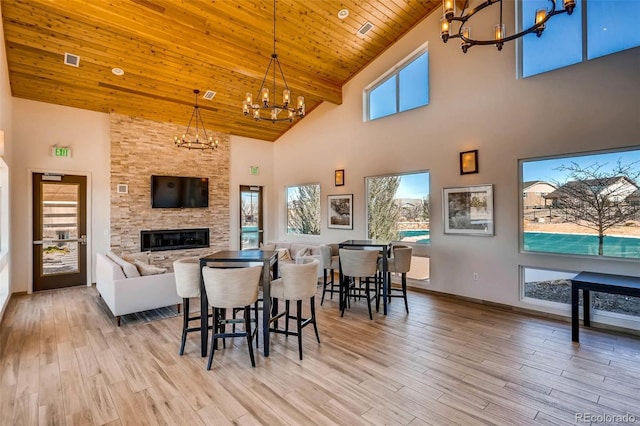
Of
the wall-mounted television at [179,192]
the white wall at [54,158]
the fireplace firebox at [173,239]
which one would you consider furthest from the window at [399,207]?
the white wall at [54,158]

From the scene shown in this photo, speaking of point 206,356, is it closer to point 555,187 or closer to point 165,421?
point 165,421

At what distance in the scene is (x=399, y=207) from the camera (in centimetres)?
625

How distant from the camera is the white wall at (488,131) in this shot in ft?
12.8

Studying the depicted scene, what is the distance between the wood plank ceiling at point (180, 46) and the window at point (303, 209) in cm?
249

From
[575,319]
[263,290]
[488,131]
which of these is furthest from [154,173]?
[575,319]

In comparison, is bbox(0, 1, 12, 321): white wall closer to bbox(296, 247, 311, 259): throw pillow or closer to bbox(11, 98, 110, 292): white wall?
bbox(11, 98, 110, 292): white wall

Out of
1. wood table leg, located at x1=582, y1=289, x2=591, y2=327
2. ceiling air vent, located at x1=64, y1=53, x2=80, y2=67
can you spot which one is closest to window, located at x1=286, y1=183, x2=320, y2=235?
ceiling air vent, located at x1=64, y1=53, x2=80, y2=67

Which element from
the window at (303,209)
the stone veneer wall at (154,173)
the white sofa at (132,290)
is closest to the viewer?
the white sofa at (132,290)

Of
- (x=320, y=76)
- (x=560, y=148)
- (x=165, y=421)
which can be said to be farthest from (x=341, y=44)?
(x=165, y=421)

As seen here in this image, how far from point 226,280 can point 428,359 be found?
219 cm

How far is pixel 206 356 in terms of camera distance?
3275 millimetres

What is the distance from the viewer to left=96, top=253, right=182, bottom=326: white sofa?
13.7 ft

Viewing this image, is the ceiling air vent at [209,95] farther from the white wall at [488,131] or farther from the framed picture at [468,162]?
the framed picture at [468,162]

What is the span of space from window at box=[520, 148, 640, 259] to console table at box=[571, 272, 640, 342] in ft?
1.20
